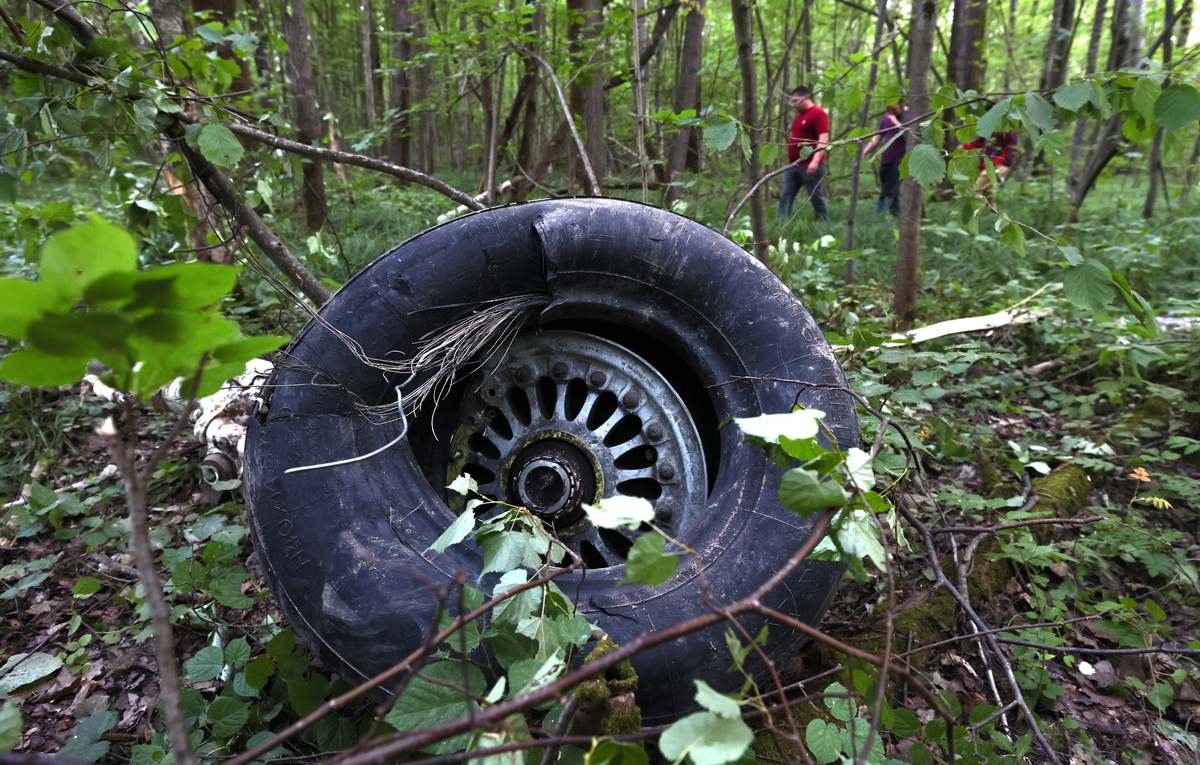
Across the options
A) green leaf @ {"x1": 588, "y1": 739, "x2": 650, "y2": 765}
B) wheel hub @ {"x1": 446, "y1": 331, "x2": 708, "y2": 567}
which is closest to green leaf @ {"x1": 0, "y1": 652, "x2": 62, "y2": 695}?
wheel hub @ {"x1": 446, "y1": 331, "x2": 708, "y2": 567}

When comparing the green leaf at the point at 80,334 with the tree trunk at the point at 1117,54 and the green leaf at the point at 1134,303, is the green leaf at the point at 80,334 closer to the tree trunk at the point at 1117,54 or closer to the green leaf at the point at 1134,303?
the green leaf at the point at 1134,303

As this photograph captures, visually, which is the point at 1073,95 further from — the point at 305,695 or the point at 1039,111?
the point at 305,695

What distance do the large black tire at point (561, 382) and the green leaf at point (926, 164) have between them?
2.12ft

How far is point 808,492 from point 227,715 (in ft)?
4.57

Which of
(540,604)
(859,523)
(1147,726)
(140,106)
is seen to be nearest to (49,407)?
(140,106)

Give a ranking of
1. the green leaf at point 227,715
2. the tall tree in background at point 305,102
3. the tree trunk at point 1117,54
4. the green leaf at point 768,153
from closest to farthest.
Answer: the green leaf at point 227,715, the green leaf at point 768,153, the tree trunk at point 1117,54, the tall tree in background at point 305,102

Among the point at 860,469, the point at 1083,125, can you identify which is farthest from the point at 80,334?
the point at 1083,125

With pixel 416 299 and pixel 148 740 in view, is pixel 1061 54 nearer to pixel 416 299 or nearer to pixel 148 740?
pixel 416 299

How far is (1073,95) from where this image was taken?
5.68 ft

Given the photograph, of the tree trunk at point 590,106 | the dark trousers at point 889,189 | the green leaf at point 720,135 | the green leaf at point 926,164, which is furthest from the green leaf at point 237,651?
the dark trousers at point 889,189

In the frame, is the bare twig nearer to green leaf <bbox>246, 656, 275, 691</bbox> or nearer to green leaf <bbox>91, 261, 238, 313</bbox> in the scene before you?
green leaf <bbox>246, 656, 275, 691</bbox>

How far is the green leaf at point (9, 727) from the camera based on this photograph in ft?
2.41

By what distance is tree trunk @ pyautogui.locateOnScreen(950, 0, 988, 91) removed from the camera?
679 centimetres

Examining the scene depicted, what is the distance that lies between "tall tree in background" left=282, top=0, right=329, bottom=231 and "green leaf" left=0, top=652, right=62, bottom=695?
3757mm
